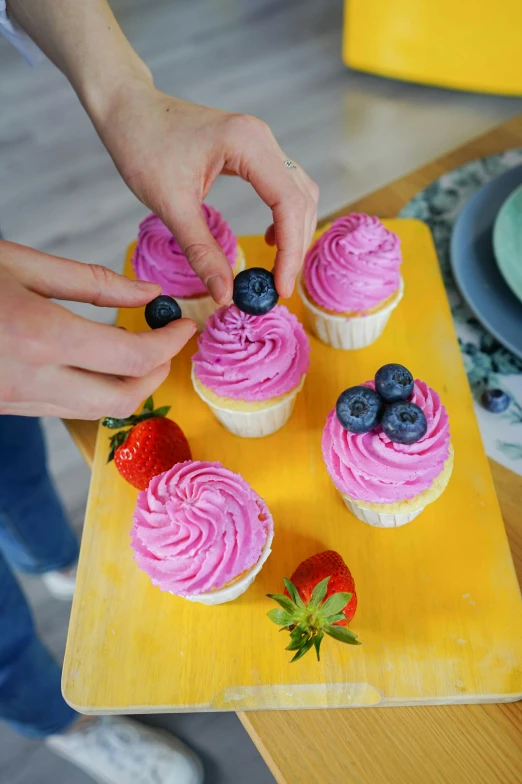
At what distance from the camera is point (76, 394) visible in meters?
Answer: 1.02

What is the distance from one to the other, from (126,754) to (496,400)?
1508mm

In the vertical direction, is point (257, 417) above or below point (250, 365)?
below

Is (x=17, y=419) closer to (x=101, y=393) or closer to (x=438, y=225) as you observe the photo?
(x=101, y=393)

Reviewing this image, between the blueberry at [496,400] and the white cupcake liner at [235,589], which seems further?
the blueberry at [496,400]

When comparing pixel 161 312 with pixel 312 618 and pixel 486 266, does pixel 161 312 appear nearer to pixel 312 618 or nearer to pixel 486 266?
pixel 312 618

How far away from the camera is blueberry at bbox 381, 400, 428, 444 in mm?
1191

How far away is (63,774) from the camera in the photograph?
79.8 inches

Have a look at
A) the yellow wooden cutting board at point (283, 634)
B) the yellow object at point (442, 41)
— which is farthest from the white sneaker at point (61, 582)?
the yellow object at point (442, 41)

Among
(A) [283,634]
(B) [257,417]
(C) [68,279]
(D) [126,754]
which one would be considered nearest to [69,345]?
(C) [68,279]

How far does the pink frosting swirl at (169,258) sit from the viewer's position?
166 cm

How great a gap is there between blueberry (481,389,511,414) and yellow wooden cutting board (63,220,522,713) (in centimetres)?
6

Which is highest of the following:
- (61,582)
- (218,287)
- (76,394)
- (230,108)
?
(76,394)

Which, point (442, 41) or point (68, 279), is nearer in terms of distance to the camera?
point (68, 279)

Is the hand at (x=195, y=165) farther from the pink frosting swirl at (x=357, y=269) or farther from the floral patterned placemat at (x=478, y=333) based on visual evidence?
the floral patterned placemat at (x=478, y=333)
